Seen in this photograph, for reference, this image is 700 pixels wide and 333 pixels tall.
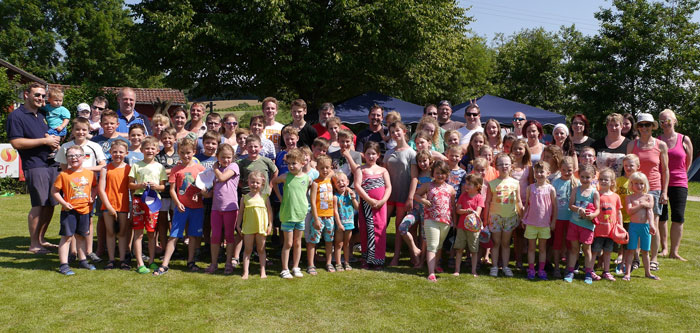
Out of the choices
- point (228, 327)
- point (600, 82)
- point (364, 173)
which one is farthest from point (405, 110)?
point (600, 82)

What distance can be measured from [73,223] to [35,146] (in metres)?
1.32

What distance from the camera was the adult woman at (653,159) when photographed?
5.84 m

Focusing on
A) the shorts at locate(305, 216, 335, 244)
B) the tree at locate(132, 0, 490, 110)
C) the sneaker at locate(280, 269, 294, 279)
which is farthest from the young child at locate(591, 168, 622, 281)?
the tree at locate(132, 0, 490, 110)

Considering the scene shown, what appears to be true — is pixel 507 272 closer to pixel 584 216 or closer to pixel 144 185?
pixel 584 216

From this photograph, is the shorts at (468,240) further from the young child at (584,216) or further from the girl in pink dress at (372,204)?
the young child at (584,216)

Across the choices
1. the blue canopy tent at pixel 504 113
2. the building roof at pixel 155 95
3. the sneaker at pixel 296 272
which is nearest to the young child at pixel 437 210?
the sneaker at pixel 296 272

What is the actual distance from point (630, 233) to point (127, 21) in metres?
45.2

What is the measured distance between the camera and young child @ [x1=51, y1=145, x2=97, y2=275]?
5.20 m

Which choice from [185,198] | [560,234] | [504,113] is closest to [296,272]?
[185,198]

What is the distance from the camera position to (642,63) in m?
25.0

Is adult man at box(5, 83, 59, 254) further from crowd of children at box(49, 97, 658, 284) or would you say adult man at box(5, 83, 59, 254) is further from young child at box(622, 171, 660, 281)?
young child at box(622, 171, 660, 281)

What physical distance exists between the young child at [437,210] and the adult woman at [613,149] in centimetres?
194

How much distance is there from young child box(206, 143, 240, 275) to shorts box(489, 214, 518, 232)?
2805mm

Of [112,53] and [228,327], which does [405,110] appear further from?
[112,53]
